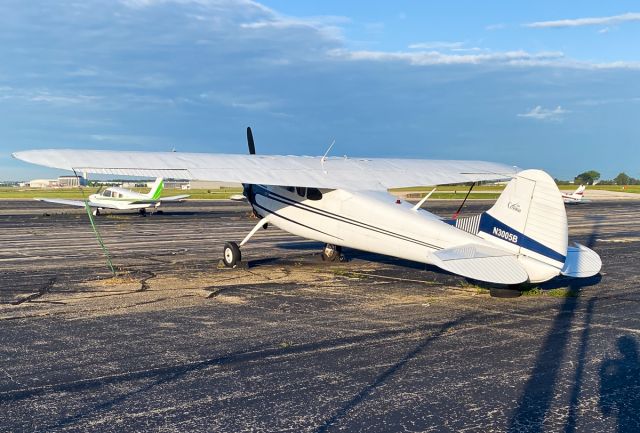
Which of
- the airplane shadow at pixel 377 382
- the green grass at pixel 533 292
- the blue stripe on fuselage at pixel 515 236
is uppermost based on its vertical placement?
the blue stripe on fuselage at pixel 515 236

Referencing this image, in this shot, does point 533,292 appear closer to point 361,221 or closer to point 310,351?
point 361,221

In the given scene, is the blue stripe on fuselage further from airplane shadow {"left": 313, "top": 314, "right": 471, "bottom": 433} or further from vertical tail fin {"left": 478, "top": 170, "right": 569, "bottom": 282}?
airplane shadow {"left": 313, "top": 314, "right": 471, "bottom": 433}

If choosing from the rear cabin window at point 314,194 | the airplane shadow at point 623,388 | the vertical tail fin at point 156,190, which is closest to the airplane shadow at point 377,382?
the airplane shadow at point 623,388

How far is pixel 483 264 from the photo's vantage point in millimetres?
10625

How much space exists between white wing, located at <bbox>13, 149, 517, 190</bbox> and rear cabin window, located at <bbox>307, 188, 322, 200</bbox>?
0.50 m

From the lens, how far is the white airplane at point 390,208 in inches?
426

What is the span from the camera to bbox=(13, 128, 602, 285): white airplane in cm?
1083

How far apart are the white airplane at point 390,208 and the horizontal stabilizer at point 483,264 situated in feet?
0.05

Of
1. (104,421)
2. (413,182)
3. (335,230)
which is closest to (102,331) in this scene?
(104,421)

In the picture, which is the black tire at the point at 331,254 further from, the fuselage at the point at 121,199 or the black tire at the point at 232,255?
the fuselage at the point at 121,199

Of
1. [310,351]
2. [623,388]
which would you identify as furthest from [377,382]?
[623,388]

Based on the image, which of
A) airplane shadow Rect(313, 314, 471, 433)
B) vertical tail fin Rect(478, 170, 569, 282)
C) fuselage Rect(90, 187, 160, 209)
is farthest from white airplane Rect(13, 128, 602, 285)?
fuselage Rect(90, 187, 160, 209)

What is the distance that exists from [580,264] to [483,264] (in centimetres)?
217

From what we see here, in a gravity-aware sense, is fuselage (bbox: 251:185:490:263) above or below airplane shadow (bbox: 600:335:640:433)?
above
